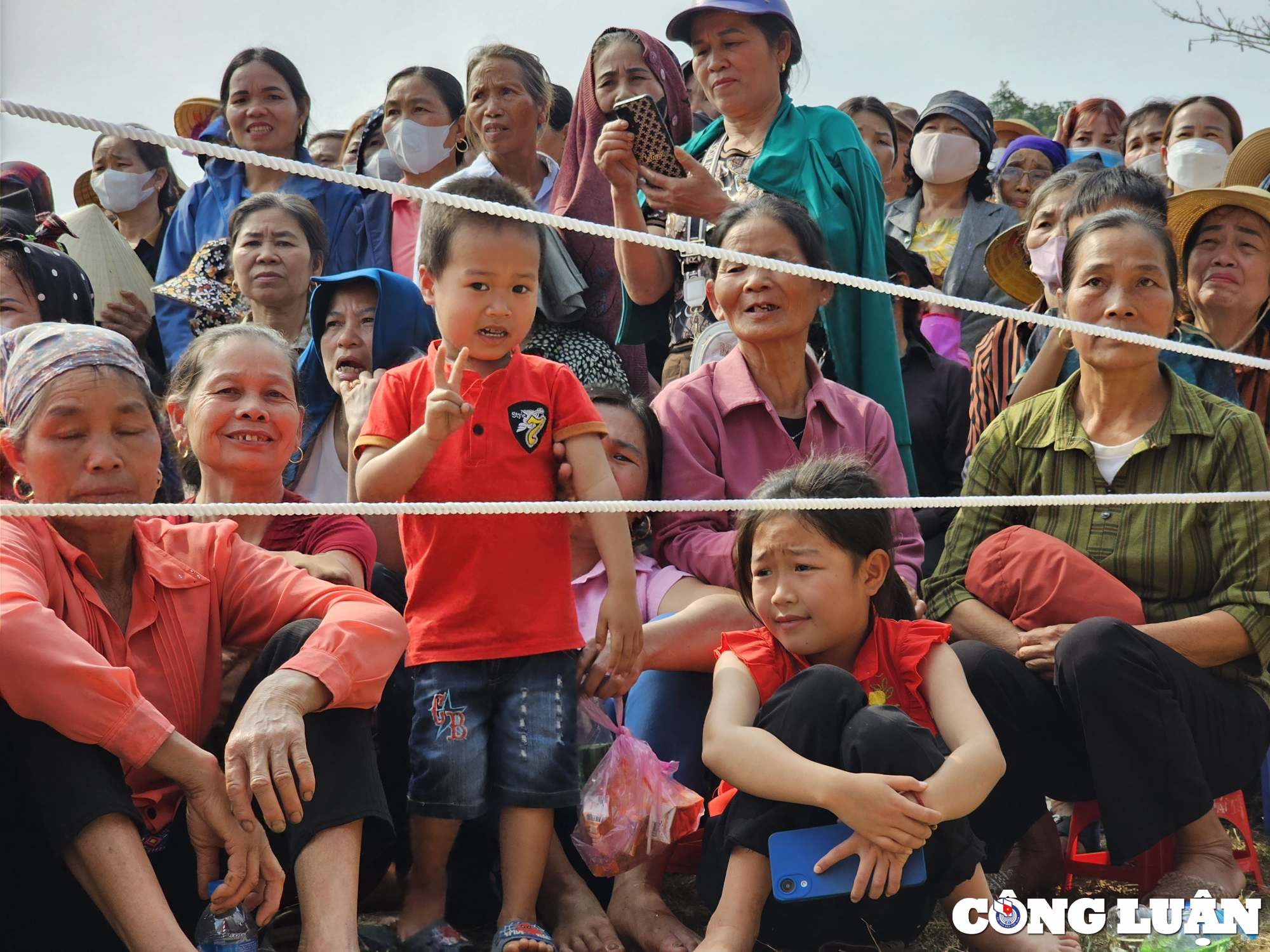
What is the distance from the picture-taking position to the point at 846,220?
3.64 m

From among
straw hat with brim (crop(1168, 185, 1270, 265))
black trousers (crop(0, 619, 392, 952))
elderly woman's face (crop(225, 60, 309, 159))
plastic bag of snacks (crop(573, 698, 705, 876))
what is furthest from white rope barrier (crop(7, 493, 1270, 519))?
elderly woman's face (crop(225, 60, 309, 159))

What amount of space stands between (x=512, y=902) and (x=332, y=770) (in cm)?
47

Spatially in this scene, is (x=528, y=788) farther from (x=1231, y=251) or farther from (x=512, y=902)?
(x=1231, y=251)

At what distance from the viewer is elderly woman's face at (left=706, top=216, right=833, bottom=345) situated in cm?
311

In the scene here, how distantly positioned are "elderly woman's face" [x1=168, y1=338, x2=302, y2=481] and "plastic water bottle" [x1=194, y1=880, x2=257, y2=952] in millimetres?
999

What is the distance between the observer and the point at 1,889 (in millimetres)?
1925

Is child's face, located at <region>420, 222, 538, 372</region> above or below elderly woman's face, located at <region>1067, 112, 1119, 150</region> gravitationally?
below

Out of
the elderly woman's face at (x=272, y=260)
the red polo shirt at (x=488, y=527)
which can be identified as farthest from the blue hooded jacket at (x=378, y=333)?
the red polo shirt at (x=488, y=527)

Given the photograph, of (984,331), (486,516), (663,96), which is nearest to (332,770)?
(486,516)

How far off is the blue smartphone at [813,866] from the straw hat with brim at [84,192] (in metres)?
5.44

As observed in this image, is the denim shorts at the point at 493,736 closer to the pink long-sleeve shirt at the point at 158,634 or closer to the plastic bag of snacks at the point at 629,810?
the plastic bag of snacks at the point at 629,810

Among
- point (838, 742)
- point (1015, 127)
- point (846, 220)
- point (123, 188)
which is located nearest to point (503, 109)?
point (846, 220)

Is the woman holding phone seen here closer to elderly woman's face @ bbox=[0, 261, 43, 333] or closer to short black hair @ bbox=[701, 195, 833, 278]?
short black hair @ bbox=[701, 195, 833, 278]

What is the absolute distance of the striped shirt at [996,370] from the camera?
371cm
